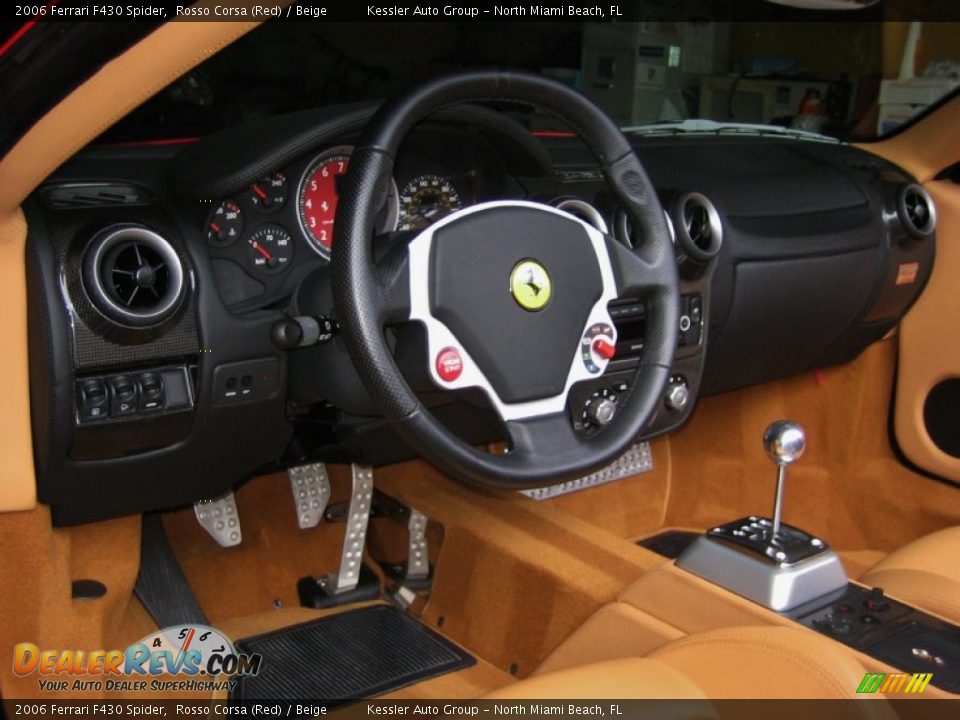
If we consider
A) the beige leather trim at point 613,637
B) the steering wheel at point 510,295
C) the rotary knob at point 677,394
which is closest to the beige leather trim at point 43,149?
the steering wheel at point 510,295

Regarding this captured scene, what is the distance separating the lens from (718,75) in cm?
323

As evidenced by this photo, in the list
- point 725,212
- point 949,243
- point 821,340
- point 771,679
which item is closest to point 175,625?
point 771,679

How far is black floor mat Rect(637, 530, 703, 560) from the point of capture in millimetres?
2383

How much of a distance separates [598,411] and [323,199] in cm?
57

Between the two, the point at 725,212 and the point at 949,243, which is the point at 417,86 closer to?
the point at 725,212

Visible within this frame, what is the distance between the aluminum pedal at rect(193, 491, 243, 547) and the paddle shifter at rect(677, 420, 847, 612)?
0.93 meters

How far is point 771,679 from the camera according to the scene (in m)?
1.23

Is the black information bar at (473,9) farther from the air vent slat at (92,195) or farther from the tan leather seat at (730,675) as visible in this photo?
the tan leather seat at (730,675)

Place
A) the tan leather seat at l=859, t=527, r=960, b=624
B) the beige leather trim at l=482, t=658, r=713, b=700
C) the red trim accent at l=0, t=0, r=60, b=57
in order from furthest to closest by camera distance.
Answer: the tan leather seat at l=859, t=527, r=960, b=624, the beige leather trim at l=482, t=658, r=713, b=700, the red trim accent at l=0, t=0, r=60, b=57

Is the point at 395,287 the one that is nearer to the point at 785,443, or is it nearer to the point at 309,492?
the point at 785,443

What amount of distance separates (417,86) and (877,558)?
174 centimetres

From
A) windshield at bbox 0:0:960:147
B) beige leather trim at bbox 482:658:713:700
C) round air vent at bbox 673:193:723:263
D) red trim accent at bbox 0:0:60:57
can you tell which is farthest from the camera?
windshield at bbox 0:0:960:147

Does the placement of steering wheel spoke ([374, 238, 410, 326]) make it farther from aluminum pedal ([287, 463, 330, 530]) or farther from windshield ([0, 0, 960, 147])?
aluminum pedal ([287, 463, 330, 530])

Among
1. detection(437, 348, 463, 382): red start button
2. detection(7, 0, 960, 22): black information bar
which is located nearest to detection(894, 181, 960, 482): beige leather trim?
detection(7, 0, 960, 22): black information bar
